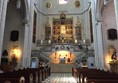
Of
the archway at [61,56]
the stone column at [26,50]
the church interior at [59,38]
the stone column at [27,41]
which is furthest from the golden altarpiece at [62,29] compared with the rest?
the stone column at [26,50]

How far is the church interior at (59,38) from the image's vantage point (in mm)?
12345

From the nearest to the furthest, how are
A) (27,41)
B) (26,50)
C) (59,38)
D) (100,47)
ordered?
1. (100,47)
2. (26,50)
3. (27,41)
4. (59,38)

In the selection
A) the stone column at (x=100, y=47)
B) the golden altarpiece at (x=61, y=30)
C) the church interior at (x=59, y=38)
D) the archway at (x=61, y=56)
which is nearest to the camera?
the church interior at (x=59, y=38)

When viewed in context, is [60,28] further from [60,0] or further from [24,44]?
[24,44]

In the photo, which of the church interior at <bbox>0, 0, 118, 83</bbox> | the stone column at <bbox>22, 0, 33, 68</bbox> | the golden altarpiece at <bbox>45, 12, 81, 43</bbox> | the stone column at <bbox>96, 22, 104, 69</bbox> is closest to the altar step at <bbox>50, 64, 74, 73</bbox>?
the church interior at <bbox>0, 0, 118, 83</bbox>

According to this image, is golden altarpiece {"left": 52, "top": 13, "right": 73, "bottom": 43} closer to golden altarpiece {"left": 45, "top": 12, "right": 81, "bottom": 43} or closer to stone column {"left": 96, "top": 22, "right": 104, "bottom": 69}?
golden altarpiece {"left": 45, "top": 12, "right": 81, "bottom": 43}

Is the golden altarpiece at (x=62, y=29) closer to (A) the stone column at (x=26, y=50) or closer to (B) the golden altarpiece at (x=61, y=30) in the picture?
(B) the golden altarpiece at (x=61, y=30)

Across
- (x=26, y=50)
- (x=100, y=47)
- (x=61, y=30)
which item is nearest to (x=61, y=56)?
(x=61, y=30)

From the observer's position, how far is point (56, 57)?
21.6 m

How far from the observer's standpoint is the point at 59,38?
22547 mm

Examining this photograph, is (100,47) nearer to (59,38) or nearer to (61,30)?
(59,38)

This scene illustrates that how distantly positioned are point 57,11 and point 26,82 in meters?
20.4

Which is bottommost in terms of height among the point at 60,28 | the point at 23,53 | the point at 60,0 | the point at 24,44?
the point at 23,53

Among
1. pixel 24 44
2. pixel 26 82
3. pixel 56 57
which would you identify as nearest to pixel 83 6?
pixel 56 57
